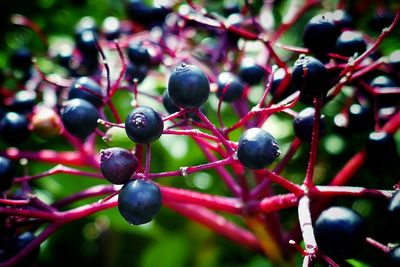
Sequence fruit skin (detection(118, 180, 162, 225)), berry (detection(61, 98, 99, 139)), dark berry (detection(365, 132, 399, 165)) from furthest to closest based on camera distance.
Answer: dark berry (detection(365, 132, 399, 165))
berry (detection(61, 98, 99, 139))
fruit skin (detection(118, 180, 162, 225))

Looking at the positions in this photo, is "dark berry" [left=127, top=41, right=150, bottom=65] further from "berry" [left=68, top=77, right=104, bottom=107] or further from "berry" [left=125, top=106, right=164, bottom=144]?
"berry" [left=125, top=106, right=164, bottom=144]

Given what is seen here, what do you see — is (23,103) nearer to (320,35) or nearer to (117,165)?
(117,165)

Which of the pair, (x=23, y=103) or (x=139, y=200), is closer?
(x=139, y=200)

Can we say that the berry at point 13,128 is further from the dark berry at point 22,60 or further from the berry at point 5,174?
the dark berry at point 22,60

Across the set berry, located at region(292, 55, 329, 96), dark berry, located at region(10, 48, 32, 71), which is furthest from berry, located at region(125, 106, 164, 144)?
dark berry, located at region(10, 48, 32, 71)

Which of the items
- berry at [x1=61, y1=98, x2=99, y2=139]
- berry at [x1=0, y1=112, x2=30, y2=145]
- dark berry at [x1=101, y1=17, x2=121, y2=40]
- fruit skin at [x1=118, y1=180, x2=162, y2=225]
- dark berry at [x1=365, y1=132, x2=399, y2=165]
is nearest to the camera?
fruit skin at [x1=118, y1=180, x2=162, y2=225]

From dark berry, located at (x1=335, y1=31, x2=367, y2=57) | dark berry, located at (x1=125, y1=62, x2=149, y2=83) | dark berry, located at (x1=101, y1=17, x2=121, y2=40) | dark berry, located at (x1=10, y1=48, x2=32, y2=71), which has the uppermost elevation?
dark berry, located at (x1=335, y1=31, x2=367, y2=57)

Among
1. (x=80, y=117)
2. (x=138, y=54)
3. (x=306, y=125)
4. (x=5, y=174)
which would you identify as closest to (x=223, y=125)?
(x=306, y=125)

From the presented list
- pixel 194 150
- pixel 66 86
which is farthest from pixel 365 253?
pixel 66 86
